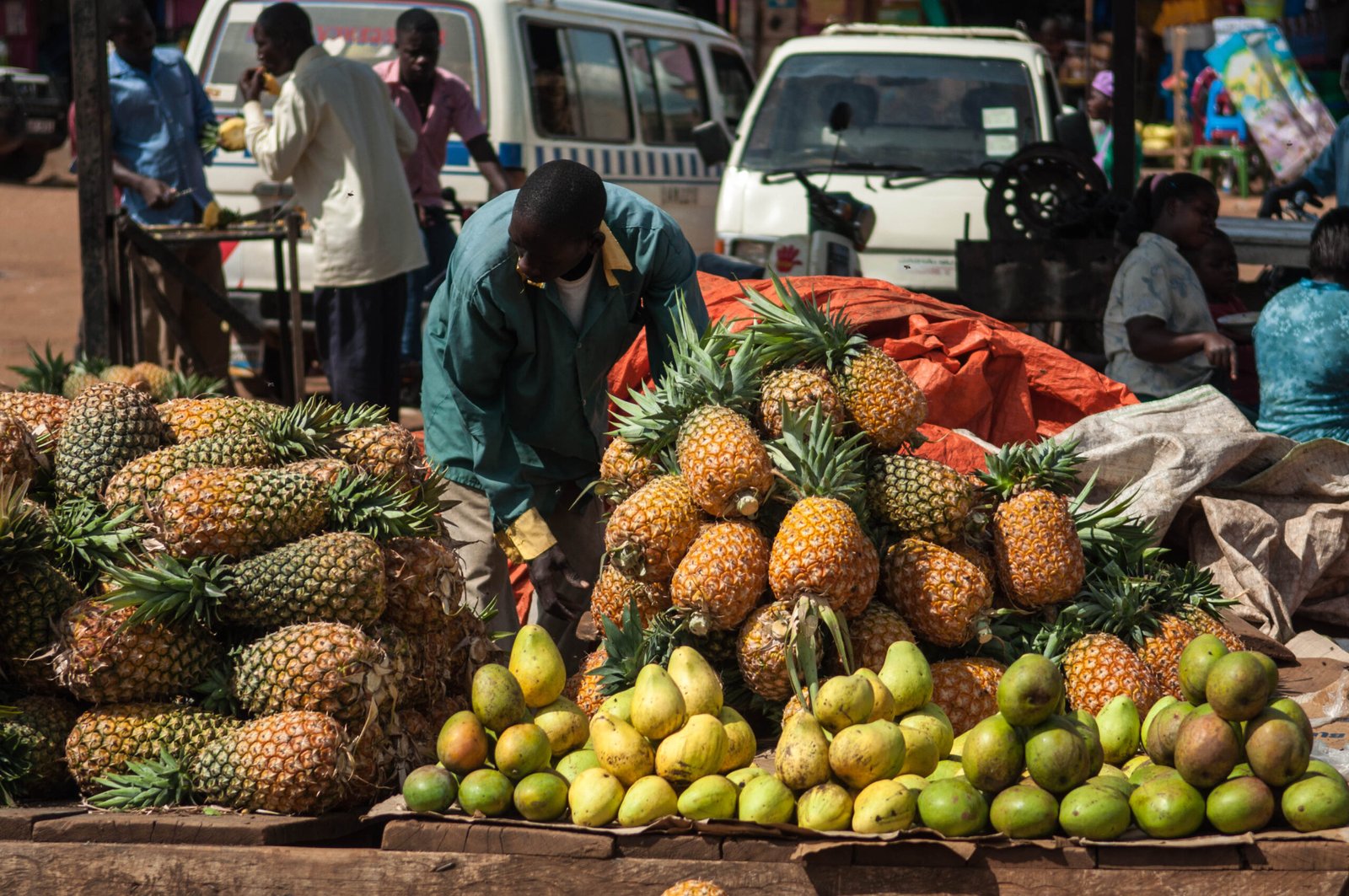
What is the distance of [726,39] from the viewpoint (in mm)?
12906

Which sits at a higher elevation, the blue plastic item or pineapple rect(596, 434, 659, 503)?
the blue plastic item

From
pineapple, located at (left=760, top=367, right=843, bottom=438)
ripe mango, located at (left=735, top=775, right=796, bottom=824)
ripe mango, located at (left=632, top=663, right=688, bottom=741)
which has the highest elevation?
pineapple, located at (left=760, top=367, right=843, bottom=438)

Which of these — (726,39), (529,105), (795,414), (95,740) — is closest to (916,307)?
(795,414)

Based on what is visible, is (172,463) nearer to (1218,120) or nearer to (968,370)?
(968,370)

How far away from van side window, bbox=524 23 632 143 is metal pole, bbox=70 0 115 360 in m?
3.51

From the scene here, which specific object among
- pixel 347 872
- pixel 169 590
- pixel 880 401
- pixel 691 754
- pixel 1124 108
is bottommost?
pixel 347 872

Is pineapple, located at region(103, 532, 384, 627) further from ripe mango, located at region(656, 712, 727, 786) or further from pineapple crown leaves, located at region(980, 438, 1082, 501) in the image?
pineapple crown leaves, located at region(980, 438, 1082, 501)

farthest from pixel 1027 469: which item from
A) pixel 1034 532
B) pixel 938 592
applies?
pixel 938 592

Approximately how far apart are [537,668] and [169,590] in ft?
2.83

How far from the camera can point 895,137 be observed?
9.22 metres

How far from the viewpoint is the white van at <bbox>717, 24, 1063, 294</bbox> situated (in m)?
8.84

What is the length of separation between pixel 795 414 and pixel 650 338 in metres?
0.94

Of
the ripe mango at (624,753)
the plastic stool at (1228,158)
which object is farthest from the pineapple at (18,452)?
the plastic stool at (1228,158)

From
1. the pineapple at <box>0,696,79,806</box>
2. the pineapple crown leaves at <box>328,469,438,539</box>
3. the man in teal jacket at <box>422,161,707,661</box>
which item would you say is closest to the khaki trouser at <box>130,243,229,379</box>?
the man in teal jacket at <box>422,161,707,661</box>
